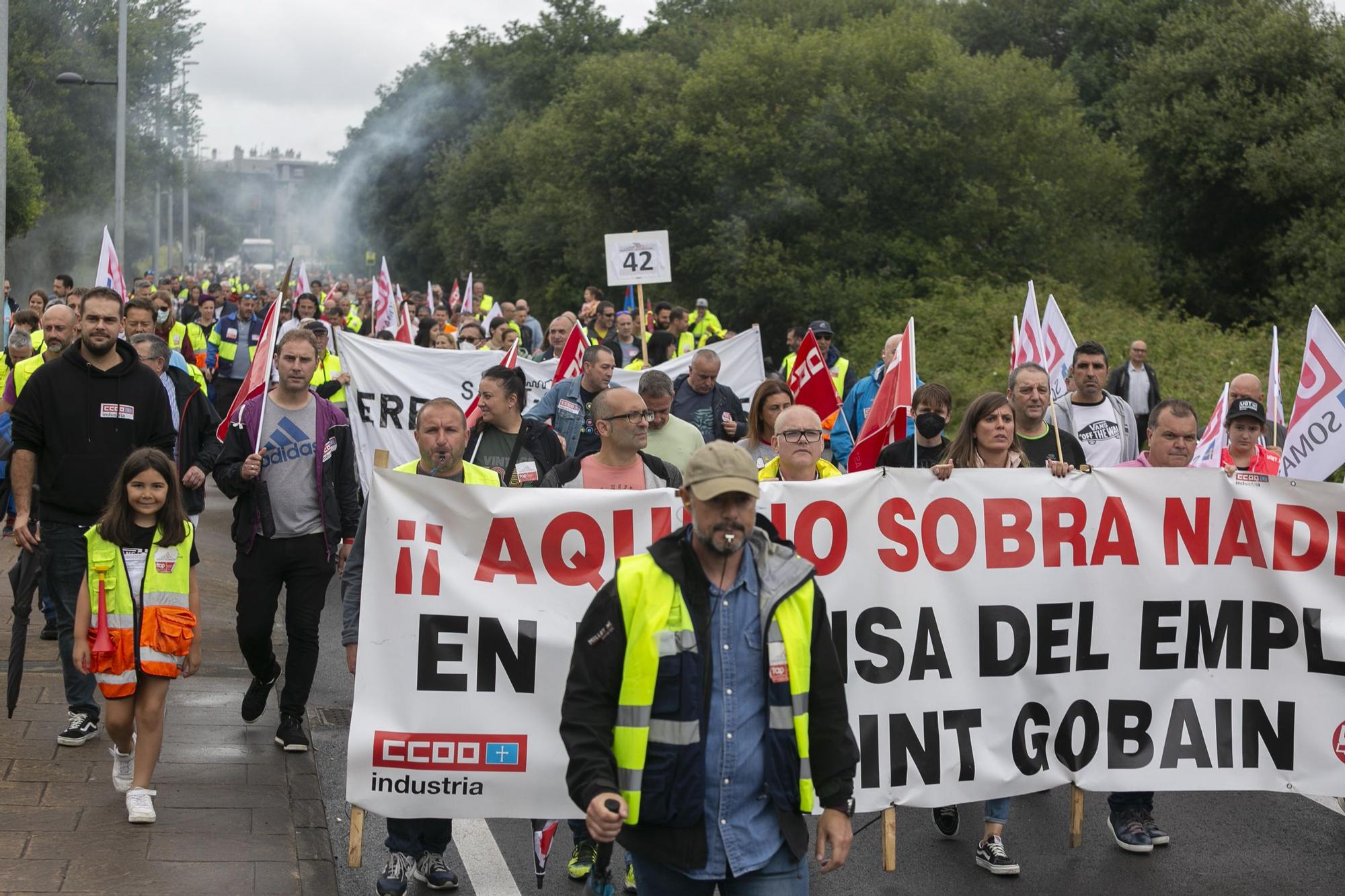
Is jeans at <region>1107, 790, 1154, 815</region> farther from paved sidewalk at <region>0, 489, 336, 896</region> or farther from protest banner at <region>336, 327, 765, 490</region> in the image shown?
protest banner at <region>336, 327, 765, 490</region>

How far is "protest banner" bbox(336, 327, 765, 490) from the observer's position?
527 inches

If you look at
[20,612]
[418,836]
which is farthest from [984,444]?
[20,612]

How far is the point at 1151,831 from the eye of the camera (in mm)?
6895

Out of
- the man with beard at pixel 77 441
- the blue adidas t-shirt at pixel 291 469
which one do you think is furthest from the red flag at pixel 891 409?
the man with beard at pixel 77 441

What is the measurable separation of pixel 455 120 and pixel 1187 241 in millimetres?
41018

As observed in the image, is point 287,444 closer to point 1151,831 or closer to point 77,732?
point 77,732

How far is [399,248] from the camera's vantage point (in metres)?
72.0

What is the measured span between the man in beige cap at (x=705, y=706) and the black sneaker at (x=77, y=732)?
4.28 meters

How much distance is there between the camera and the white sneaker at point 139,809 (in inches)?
255

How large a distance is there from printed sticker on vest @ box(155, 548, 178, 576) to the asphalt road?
49.2 inches

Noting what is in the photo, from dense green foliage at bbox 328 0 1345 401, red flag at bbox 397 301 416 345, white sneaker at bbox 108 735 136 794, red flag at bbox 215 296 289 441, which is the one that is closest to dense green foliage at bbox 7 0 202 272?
dense green foliage at bbox 328 0 1345 401

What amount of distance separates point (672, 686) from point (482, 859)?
2840 millimetres

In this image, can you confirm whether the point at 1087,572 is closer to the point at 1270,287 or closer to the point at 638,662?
the point at 638,662

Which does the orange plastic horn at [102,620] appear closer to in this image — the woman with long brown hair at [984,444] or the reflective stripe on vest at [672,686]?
the reflective stripe on vest at [672,686]
